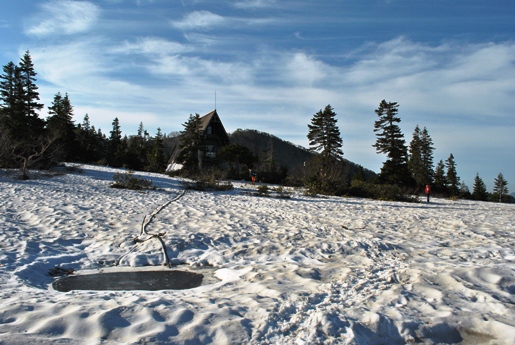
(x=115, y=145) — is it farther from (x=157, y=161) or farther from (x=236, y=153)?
(x=236, y=153)

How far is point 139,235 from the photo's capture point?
7.77m

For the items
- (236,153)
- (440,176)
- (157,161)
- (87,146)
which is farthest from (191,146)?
(440,176)

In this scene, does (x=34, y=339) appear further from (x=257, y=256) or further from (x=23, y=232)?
(x=23, y=232)

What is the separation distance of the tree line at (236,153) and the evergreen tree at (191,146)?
0.10m

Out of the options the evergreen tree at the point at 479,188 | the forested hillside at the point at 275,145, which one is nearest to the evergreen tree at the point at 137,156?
the forested hillside at the point at 275,145

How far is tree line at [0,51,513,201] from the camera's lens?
22.6m

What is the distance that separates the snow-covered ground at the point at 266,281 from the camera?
3.16m

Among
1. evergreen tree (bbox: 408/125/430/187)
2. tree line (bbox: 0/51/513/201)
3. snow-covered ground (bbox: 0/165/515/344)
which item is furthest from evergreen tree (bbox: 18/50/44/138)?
evergreen tree (bbox: 408/125/430/187)

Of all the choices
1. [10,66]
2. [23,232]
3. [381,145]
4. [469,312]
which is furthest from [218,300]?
[381,145]

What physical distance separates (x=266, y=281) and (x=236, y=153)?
3365 centimetres

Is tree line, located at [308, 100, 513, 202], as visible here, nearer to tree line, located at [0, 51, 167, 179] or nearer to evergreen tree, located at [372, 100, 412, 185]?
Result: evergreen tree, located at [372, 100, 412, 185]

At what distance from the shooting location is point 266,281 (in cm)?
482

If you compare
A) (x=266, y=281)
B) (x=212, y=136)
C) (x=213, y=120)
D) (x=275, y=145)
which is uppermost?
(x=275, y=145)

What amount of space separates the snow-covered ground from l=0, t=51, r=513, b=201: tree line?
12.2 m
